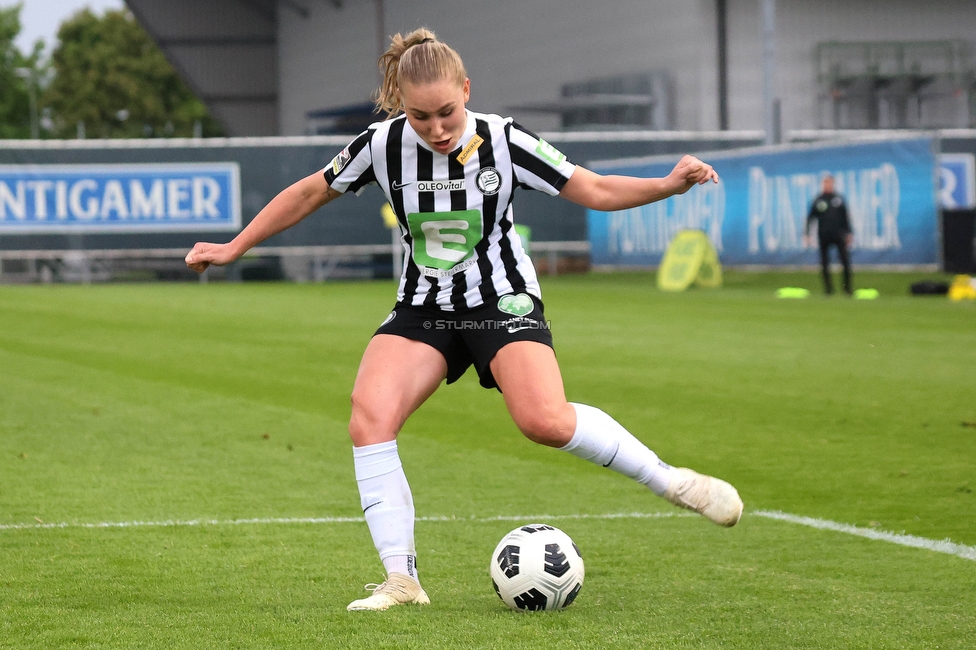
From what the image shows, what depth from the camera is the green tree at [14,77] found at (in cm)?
7467

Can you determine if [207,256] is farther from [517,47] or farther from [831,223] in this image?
[517,47]

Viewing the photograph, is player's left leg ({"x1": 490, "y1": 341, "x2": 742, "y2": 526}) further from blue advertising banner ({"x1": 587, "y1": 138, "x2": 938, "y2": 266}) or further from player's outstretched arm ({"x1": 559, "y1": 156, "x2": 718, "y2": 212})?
blue advertising banner ({"x1": 587, "y1": 138, "x2": 938, "y2": 266})

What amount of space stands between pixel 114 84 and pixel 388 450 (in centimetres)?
7374

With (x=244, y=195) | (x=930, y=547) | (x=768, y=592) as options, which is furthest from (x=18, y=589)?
(x=244, y=195)

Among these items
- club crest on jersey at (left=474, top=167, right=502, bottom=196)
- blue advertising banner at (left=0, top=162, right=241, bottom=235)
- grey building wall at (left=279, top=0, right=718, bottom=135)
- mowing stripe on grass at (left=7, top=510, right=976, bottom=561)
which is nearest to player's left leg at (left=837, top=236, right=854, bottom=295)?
grey building wall at (left=279, top=0, right=718, bottom=135)

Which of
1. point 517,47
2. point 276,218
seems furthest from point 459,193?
point 517,47

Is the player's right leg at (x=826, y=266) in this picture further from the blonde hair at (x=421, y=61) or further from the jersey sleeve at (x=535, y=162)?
the blonde hair at (x=421, y=61)

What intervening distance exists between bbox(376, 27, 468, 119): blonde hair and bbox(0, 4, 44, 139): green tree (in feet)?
244

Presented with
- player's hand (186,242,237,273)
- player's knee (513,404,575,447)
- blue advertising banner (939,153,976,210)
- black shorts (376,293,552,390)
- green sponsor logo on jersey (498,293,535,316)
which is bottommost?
player's knee (513,404,575,447)

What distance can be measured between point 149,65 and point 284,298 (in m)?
55.1

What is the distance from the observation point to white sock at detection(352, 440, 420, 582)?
464cm

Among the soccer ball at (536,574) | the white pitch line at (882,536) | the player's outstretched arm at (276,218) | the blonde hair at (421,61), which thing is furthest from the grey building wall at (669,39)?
the soccer ball at (536,574)

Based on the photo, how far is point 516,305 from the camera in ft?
15.7

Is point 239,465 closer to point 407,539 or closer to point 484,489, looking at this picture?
point 484,489
